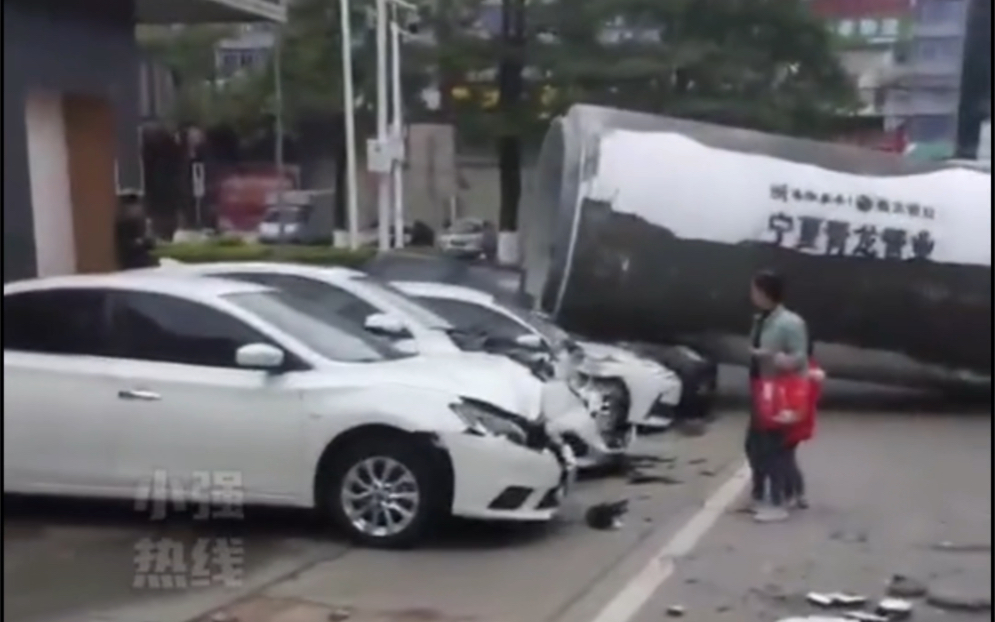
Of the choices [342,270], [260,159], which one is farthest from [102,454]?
[260,159]

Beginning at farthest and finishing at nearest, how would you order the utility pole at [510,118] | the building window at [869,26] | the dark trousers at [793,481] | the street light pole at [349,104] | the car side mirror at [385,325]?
the building window at [869,26] → the utility pole at [510,118] → the street light pole at [349,104] → the car side mirror at [385,325] → the dark trousers at [793,481]

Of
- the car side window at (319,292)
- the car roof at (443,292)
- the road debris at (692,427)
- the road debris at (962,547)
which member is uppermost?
the car side window at (319,292)

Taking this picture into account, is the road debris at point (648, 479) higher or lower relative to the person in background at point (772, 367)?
lower

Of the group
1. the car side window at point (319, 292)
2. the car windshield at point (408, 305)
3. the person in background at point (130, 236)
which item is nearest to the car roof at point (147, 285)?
the car side window at point (319, 292)

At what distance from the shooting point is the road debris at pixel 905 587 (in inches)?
356

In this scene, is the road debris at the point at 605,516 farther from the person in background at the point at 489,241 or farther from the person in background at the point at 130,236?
→ the person in background at the point at 489,241

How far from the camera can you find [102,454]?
1009cm

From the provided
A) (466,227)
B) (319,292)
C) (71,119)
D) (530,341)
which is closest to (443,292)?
(530,341)

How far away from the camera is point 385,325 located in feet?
40.2

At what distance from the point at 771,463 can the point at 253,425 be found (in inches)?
142

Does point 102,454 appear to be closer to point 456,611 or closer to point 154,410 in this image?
point 154,410

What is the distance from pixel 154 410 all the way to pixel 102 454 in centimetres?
42

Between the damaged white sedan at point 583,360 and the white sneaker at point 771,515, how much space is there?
65.8 inches

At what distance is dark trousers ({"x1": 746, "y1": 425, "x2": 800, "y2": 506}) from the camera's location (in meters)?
11.6
